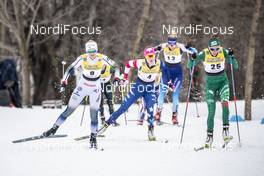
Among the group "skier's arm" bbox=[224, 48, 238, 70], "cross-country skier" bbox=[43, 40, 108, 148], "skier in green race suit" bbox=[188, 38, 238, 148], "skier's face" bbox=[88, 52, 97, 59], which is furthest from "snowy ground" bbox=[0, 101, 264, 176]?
"skier's face" bbox=[88, 52, 97, 59]

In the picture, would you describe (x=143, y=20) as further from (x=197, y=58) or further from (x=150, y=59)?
(x=197, y=58)

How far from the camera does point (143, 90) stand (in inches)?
488

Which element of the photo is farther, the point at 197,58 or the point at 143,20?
the point at 143,20

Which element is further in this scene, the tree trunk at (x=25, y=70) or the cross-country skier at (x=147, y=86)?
the tree trunk at (x=25, y=70)

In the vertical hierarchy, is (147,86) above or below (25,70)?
below

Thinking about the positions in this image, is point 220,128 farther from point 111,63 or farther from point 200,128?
point 111,63

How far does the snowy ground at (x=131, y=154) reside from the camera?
30.0ft

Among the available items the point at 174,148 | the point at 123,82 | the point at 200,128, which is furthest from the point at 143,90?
the point at 200,128

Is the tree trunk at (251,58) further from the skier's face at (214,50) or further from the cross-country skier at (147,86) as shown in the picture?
the skier's face at (214,50)

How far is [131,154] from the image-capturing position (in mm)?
10695

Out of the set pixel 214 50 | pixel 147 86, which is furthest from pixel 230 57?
pixel 147 86

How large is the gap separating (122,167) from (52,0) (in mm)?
21142

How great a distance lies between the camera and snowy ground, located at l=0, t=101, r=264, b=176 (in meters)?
9.15

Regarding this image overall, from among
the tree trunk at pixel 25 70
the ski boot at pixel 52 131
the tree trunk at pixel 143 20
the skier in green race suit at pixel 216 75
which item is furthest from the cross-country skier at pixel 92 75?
the tree trunk at pixel 25 70
